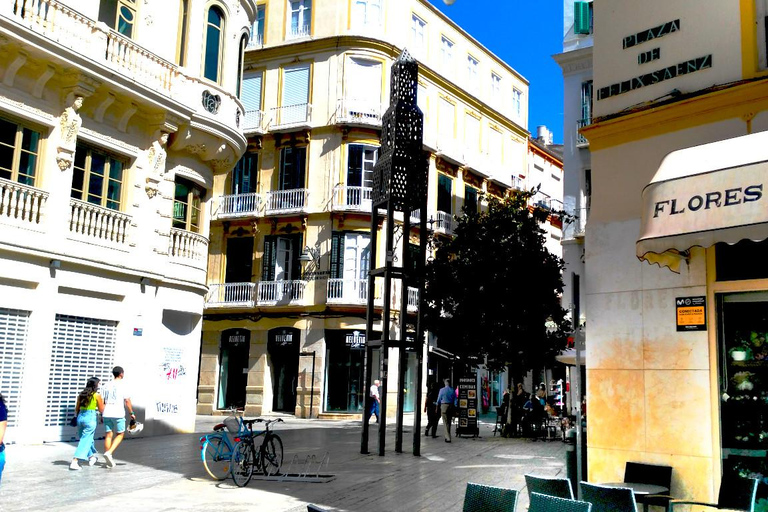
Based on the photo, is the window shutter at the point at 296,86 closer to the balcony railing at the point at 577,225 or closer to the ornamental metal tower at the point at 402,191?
the balcony railing at the point at 577,225

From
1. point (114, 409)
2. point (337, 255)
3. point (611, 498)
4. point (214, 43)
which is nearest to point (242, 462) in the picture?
point (114, 409)

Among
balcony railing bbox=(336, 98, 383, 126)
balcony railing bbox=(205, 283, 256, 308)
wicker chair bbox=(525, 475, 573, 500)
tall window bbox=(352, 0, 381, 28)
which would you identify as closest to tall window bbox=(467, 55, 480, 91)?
tall window bbox=(352, 0, 381, 28)

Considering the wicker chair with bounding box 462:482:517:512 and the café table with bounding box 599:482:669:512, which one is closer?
the wicker chair with bounding box 462:482:517:512

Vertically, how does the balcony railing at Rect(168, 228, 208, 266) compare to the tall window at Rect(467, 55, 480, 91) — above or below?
below

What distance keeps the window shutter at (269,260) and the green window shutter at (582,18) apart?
15.8m

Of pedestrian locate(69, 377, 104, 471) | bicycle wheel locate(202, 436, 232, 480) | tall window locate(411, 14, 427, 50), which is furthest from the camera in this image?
tall window locate(411, 14, 427, 50)

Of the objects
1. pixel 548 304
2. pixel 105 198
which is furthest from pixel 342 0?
pixel 105 198

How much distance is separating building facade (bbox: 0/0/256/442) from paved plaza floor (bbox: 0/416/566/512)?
1.90m

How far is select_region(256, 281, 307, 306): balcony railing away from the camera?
3350cm

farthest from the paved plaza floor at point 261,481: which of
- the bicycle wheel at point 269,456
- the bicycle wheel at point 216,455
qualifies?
the bicycle wheel at point 269,456

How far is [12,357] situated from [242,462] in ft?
23.3

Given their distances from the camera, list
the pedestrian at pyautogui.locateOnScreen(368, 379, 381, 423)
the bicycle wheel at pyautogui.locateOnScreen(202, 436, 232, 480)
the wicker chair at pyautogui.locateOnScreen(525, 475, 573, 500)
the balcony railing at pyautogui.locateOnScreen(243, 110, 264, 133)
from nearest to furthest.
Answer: the wicker chair at pyautogui.locateOnScreen(525, 475, 573, 500) < the bicycle wheel at pyautogui.locateOnScreen(202, 436, 232, 480) < the pedestrian at pyautogui.locateOnScreen(368, 379, 381, 423) < the balcony railing at pyautogui.locateOnScreen(243, 110, 264, 133)

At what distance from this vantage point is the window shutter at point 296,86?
3531cm

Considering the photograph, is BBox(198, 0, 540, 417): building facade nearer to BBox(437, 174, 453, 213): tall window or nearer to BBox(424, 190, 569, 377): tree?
BBox(437, 174, 453, 213): tall window
